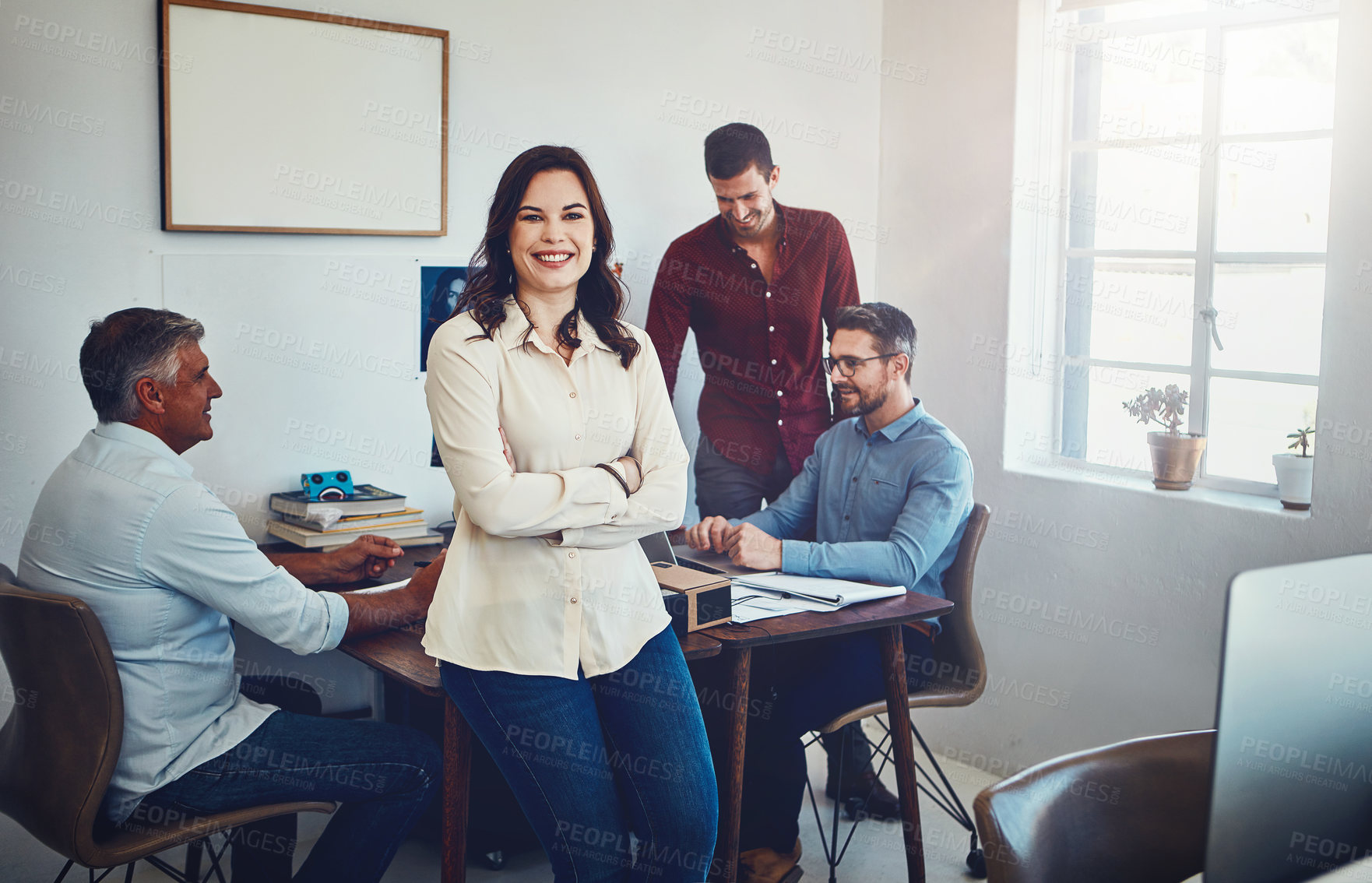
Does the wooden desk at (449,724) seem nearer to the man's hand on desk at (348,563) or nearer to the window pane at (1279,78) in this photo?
the man's hand on desk at (348,563)

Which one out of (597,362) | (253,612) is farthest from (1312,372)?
(253,612)

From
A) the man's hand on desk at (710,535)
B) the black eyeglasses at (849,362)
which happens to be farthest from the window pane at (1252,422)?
the man's hand on desk at (710,535)

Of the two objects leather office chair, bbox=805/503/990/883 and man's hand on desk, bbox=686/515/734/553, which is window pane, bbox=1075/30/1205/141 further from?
man's hand on desk, bbox=686/515/734/553

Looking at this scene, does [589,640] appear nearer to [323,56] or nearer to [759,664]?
[759,664]

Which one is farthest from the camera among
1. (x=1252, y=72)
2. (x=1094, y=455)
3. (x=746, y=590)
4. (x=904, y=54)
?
(x=904, y=54)

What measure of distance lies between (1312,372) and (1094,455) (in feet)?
2.30

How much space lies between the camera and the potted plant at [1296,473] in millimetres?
2893

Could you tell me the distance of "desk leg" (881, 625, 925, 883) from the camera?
2508mm

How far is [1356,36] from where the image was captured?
268cm

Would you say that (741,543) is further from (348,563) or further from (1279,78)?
(1279,78)

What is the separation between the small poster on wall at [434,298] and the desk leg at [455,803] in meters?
1.30

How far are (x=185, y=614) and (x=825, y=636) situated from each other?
4.15 ft

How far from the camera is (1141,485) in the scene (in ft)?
10.8

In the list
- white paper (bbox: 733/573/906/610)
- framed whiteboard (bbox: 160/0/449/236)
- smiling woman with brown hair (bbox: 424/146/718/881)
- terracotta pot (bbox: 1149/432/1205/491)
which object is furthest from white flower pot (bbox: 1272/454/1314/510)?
framed whiteboard (bbox: 160/0/449/236)
